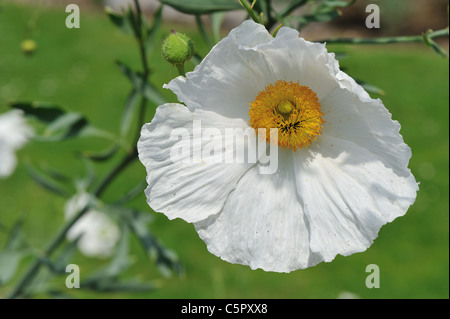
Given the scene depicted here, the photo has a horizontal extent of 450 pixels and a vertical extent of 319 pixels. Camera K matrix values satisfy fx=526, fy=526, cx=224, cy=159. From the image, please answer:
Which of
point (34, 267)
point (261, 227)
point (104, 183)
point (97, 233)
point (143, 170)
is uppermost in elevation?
point (261, 227)

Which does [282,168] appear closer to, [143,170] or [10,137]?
[10,137]

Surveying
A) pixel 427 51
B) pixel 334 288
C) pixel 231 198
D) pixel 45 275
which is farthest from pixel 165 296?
pixel 427 51

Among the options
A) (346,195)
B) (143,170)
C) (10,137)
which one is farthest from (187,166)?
(143,170)

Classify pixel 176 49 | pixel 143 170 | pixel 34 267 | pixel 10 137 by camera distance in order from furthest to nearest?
1. pixel 143 170
2. pixel 10 137
3. pixel 34 267
4. pixel 176 49

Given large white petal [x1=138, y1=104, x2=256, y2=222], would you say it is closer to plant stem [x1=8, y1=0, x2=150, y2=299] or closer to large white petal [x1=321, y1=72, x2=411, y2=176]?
large white petal [x1=321, y1=72, x2=411, y2=176]

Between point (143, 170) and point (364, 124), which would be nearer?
point (364, 124)

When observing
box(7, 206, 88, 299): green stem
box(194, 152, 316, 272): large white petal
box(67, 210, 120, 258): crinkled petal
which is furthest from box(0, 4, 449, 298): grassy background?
box(194, 152, 316, 272): large white petal

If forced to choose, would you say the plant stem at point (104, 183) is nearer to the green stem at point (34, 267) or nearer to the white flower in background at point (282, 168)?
the green stem at point (34, 267)
